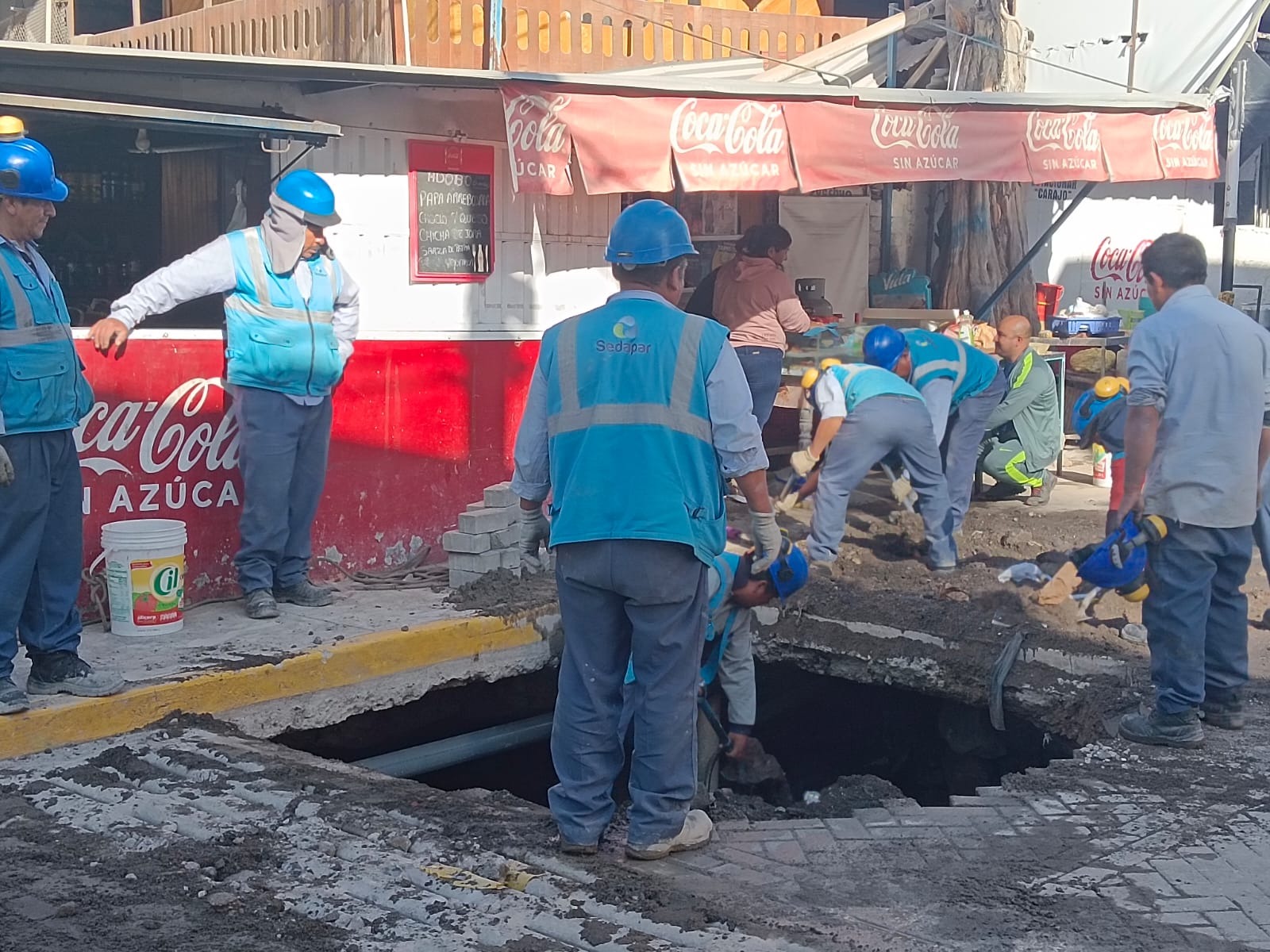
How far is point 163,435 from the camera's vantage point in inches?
265

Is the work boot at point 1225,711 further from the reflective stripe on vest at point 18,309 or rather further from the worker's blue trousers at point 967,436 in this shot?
the reflective stripe on vest at point 18,309

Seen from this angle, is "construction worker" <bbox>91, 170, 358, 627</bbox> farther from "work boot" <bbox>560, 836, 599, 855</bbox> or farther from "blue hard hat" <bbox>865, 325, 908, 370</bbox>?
"blue hard hat" <bbox>865, 325, 908, 370</bbox>

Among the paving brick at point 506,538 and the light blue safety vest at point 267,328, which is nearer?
the light blue safety vest at point 267,328

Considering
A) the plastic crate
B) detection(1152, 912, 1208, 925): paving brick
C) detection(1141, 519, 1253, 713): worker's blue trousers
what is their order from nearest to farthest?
1. detection(1152, 912, 1208, 925): paving brick
2. detection(1141, 519, 1253, 713): worker's blue trousers
3. the plastic crate

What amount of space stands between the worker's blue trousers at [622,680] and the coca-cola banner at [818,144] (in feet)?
12.4

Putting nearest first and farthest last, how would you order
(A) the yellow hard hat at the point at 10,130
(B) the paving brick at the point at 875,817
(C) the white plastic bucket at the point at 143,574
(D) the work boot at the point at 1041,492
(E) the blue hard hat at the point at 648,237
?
(E) the blue hard hat at the point at 648,237 → (B) the paving brick at the point at 875,817 → (A) the yellow hard hat at the point at 10,130 → (C) the white plastic bucket at the point at 143,574 → (D) the work boot at the point at 1041,492

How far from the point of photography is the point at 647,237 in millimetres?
4234

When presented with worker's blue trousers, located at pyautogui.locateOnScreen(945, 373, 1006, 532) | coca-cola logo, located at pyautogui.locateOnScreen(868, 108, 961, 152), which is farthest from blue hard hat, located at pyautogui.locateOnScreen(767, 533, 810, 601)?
coca-cola logo, located at pyautogui.locateOnScreen(868, 108, 961, 152)

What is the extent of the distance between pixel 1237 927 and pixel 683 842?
62.7 inches

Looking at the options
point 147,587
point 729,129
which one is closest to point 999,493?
point 729,129

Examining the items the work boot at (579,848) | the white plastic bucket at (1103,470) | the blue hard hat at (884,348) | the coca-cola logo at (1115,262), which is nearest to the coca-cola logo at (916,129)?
the blue hard hat at (884,348)

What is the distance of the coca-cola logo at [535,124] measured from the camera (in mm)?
7320

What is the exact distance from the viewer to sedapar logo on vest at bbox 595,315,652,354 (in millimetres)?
4109

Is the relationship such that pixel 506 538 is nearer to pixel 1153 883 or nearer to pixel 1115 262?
pixel 1153 883
